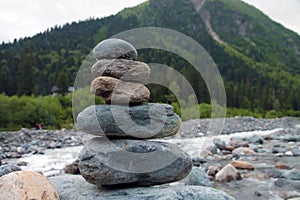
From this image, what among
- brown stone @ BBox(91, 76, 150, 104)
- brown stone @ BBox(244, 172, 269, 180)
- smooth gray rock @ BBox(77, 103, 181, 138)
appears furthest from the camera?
brown stone @ BBox(244, 172, 269, 180)

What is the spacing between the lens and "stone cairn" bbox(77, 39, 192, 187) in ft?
18.7

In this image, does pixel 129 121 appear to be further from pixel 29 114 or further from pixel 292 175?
pixel 29 114

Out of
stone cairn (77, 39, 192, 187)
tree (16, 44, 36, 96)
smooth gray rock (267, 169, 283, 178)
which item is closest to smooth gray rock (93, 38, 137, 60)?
stone cairn (77, 39, 192, 187)

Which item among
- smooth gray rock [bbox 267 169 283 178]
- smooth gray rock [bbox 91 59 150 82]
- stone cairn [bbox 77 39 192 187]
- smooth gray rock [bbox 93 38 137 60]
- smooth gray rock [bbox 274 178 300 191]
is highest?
smooth gray rock [bbox 93 38 137 60]

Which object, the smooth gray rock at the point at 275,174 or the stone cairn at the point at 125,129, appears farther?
the smooth gray rock at the point at 275,174

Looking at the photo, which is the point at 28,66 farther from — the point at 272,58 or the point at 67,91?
the point at 272,58

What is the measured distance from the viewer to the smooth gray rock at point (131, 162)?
18.6ft

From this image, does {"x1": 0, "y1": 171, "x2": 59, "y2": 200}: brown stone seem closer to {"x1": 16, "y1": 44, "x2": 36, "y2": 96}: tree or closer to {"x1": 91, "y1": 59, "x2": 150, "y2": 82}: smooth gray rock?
{"x1": 91, "y1": 59, "x2": 150, "y2": 82}: smooth gray rock

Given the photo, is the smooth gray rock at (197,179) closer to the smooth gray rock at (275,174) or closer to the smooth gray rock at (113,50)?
the smooth gray rock at (275,174)

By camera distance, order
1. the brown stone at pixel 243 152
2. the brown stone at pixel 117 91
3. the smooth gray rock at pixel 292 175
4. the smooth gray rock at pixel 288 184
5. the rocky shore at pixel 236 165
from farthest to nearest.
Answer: the brown stone at pixel 243 152, the smooth gray rock at pixel 292 175, the smooth gray rock at pixel 288 184, the rocky shore at pixel 236 165, the brown stone at pixel 117 91

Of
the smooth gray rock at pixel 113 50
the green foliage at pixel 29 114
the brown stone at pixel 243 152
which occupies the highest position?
the smooth gray rock at pixel 113 50

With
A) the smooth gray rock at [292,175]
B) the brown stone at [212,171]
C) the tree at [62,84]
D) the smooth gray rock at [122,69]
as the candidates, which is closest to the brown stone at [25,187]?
the smooth gray rock at [122,69]

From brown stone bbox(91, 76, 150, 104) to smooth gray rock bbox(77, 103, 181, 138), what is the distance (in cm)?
16

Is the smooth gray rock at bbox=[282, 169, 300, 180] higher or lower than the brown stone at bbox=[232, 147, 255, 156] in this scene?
higher
